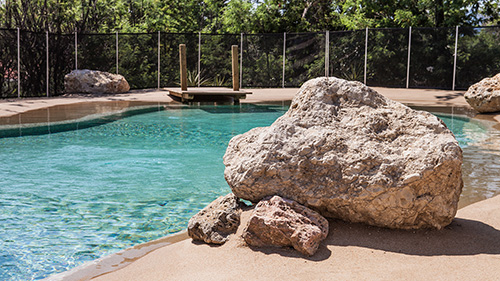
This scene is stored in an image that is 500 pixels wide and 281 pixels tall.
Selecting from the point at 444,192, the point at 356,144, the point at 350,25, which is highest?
the point at 350,25

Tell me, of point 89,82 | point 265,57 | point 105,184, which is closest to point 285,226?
point 105,184

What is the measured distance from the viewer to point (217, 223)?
4.28 metres

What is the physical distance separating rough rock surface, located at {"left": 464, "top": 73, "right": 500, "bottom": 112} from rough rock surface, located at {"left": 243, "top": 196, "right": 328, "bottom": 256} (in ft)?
37.1

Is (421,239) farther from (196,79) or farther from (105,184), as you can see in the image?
(196,79)

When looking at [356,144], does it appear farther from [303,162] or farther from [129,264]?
[129,264]

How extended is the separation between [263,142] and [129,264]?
1418 millimetres

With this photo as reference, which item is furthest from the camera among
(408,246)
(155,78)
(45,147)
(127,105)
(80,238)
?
(155,78)

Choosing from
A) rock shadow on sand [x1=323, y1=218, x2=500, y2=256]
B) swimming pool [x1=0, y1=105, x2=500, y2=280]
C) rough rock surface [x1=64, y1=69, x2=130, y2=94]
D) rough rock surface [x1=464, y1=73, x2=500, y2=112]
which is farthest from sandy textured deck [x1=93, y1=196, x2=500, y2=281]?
rough rock surface [x1=64, y1=69, x2=130, y2=94]

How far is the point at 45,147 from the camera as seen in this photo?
9781mm

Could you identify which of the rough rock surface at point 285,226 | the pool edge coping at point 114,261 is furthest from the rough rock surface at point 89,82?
the rough rock surface at point 285,226

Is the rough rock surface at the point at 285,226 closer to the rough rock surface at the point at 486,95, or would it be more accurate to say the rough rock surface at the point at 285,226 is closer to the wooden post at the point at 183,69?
the rough rock surface at the point at 486,95

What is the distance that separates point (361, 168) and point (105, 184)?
4085 millimetres

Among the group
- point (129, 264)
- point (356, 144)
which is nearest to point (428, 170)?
point (356, 144)

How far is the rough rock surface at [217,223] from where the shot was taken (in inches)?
167
